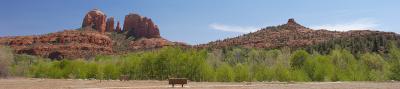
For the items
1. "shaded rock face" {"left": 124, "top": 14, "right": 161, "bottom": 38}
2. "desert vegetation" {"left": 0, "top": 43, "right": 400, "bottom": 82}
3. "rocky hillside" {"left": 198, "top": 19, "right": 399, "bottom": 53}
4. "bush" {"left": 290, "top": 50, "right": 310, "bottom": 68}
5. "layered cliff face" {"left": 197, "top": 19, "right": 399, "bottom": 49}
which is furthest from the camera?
"shaded rock face" {"left": 124, "top": 14, "right": 161, "bottom": 38}

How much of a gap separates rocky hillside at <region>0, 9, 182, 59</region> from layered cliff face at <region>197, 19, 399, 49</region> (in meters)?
23.8

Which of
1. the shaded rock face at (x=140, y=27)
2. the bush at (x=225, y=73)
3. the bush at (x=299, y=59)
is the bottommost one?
the bush at (x=225, y=73)

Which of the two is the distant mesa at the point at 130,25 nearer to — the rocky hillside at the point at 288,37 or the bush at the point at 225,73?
the rocky hillside at the point at 288,37

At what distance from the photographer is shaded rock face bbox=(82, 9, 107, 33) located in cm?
17800

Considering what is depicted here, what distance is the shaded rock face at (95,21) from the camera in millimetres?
178000

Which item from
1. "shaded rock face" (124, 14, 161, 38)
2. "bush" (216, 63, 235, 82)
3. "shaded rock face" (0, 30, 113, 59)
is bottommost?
"bush" (216, 63, 235, 82)

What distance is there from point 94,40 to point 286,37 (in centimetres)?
6166

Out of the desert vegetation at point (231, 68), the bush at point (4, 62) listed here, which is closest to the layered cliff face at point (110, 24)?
the desert vegetation at point (231, 68)

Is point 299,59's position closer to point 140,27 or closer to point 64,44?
point 64,44

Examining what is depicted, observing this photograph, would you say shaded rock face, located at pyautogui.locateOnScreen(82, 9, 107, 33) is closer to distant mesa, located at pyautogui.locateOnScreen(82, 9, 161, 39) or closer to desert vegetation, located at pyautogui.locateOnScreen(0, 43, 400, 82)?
distant mesa, located at pyautogui.locateOnScreen(82, 9, 161, 39)

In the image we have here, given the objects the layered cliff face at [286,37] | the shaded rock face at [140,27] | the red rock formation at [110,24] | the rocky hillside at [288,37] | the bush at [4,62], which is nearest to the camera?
the bush at [4,62]

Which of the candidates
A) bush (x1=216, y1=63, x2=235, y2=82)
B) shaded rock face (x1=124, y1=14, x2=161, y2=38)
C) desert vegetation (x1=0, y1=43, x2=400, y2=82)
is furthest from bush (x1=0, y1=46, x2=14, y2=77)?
shaded rock face (x1=124, y1=14, x2=161, y2=38)

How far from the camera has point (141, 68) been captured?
6556 cm

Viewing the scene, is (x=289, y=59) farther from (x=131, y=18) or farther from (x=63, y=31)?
(x=131, y=18)
